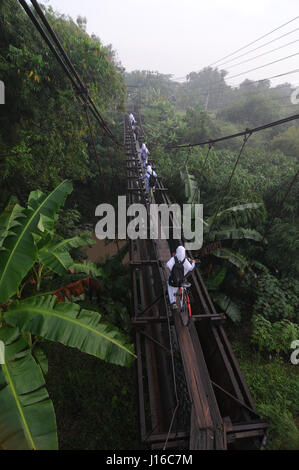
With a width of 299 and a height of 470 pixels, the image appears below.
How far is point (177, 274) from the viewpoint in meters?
3.83

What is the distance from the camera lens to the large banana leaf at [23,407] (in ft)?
6.89

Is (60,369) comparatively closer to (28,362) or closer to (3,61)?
(28,362)

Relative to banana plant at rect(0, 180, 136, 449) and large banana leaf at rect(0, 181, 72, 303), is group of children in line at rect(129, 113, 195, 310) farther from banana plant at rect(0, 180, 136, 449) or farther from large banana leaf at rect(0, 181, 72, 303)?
large banana leaf at rect(0, 181, 72, 303)

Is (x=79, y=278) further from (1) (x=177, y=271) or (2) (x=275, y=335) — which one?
(2) (x=275, y=335)

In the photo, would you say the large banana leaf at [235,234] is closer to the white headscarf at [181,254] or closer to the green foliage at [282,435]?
the white headscarf at [181,254]

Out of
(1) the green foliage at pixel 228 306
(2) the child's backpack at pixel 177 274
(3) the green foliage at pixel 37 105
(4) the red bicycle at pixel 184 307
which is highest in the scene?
(3) the green foliage at pixel 37 105

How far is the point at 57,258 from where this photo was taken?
3.84 metres

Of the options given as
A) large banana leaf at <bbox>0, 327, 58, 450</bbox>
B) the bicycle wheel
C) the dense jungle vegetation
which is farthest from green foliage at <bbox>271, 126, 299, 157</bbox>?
large banana leaf at <bbox>0, 327, 58, 450</bbox>

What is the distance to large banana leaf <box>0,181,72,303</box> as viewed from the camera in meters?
2.86

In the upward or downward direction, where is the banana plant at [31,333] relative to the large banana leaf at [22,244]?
downward

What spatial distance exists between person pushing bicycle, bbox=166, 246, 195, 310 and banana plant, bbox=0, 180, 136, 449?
1.27 metres

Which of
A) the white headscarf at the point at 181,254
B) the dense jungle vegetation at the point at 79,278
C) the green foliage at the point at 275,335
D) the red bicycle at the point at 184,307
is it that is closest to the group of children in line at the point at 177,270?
the white headscarf at the point at 181,254

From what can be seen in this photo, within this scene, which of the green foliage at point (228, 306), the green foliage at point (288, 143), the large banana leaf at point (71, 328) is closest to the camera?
the large banana leaf at point (71, 328)

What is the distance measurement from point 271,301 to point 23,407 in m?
5.79
